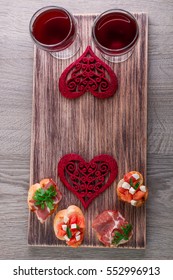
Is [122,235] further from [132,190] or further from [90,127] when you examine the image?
[90,127]

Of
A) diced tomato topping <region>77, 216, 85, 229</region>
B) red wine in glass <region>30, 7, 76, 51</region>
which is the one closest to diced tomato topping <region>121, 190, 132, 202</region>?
diced tomato topping <region>77, 216, 85, 229</region>

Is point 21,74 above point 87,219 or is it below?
above

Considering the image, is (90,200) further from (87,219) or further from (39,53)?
(39,53)

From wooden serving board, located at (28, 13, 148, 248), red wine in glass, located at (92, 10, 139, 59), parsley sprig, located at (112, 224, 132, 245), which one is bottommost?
parsley sprig, located at (112, 224, 132, 245)

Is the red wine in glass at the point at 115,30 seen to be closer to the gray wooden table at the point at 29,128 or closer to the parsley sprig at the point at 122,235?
the gray wooden table at the point at 29,128

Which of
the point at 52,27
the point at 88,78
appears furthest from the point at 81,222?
the point at 52,27

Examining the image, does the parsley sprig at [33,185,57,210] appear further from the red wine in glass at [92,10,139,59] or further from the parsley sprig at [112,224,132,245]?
the red wine in glass at [92,10,139,59]

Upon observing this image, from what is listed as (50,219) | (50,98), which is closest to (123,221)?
(50,219)

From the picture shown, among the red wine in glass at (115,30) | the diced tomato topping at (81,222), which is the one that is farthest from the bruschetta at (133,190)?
the red wine in glass at (115,30)
